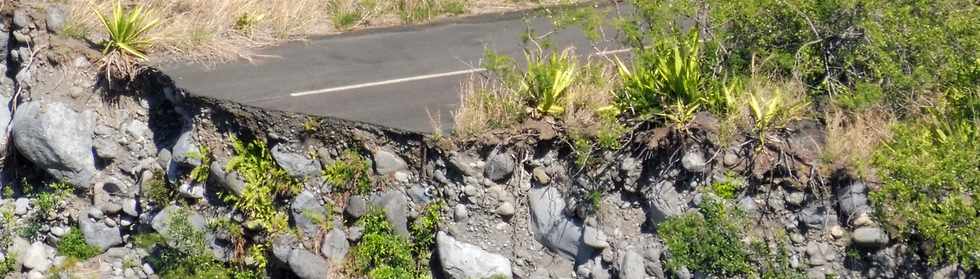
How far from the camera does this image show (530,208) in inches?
518

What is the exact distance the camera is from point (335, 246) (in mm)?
13648

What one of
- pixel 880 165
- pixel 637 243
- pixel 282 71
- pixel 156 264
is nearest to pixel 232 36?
pixel 282 71

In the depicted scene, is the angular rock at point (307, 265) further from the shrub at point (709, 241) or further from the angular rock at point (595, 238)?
the shrub at point (709, 241)

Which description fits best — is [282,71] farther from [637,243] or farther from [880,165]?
[880,165]

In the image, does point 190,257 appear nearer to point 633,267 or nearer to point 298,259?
point 298,259

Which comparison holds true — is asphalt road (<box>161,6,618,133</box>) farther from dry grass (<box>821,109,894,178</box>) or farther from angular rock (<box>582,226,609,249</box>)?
dry grass (<box>821,109,894,178</box>)

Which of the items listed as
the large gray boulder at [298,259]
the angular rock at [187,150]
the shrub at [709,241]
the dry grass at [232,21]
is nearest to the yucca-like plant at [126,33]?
the dry grass at [232,21]

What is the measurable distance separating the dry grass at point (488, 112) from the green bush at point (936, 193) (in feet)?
11.3

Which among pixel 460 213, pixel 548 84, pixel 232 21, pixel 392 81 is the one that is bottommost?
pixel 460 213

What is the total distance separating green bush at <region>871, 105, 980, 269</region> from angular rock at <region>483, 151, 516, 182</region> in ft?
11.3

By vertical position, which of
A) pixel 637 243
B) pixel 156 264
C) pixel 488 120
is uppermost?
pixel 488 120

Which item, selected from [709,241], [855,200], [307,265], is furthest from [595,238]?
[307,265]

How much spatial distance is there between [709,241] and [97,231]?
7019 mm

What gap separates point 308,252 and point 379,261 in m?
0.77
